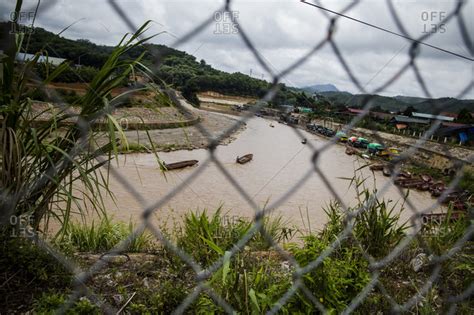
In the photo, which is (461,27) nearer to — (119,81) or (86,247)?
(119,81)

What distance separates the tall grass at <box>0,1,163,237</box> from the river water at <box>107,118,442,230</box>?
70.1 inches

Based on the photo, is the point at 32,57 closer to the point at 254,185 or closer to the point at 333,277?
the point at 333,277

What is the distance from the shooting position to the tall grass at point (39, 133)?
16.7 inches

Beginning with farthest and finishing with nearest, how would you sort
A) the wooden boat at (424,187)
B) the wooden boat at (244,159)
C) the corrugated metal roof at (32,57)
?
the wooden boat at (424,187)
the wooden boat at (244,159)
the corrugated metal roof at (32,57)

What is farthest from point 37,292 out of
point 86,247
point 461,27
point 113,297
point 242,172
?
point 242,172

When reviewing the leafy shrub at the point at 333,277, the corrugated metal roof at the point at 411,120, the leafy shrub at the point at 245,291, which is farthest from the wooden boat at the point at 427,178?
the corrugated metal roof at the point at 411,120

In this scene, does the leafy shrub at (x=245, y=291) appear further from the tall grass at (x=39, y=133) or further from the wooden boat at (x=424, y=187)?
the wooden boat at (x=424, y=187)

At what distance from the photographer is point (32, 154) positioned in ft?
1.63

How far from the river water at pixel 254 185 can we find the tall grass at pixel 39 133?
178 centimetres

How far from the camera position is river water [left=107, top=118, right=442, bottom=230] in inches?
126

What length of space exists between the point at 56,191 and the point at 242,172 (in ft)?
14.5

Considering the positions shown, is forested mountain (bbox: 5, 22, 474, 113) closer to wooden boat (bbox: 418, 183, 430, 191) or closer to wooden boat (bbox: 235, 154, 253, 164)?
wooden boat (bbox: 235, 154, 253, 164)

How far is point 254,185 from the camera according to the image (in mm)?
4262

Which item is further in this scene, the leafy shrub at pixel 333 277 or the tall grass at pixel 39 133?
the leafy shrub at pixel 333 277
